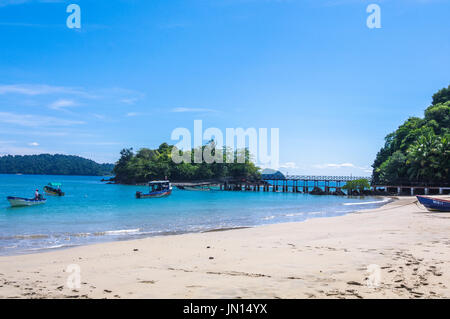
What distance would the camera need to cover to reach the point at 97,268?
31.5 feet

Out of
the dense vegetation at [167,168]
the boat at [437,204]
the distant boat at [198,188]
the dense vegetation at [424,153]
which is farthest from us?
the dense vegetation at [167,168]

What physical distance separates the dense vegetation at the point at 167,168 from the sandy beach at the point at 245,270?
111514 millimetres

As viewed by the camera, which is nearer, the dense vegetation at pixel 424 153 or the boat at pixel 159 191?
the dense vegetation at pixel 424 153

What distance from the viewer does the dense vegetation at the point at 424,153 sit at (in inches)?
2363

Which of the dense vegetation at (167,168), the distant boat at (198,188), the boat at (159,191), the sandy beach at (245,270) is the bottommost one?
the distant boat at (198,188)

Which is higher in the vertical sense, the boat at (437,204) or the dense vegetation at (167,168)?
the dense vegetation at (167,168)

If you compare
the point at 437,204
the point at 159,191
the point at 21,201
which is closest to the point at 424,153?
the point at 437,204

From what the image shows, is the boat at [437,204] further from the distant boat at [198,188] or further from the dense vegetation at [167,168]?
the dense vegetation at [167,168]

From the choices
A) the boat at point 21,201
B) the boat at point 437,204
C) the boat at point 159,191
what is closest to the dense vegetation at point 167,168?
the boat at point 159,191

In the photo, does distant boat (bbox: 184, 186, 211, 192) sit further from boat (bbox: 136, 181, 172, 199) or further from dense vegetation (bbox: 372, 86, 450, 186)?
dense vegetation (bbox: 372, 86, 450, 186)

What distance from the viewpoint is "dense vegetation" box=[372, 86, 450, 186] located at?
197ft

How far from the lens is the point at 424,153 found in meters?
60.6
